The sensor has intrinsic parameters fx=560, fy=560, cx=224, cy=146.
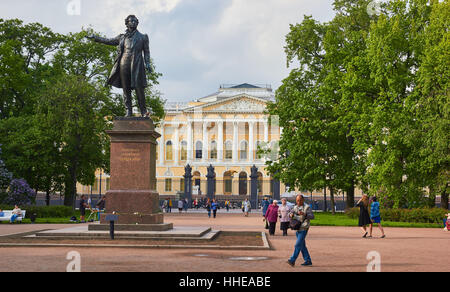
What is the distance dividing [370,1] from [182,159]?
54848 millimetres

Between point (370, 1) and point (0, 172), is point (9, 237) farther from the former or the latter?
point (370, 1)

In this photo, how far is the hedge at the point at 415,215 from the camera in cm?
2723

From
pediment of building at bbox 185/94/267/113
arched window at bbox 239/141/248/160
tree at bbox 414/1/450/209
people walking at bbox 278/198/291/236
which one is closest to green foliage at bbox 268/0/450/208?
tree at bbox 414/1/450/209

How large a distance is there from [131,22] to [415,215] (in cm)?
1789

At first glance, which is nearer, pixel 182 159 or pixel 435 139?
pixel 435 139

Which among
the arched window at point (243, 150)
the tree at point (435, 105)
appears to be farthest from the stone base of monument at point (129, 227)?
the arched window at point (243, 150)

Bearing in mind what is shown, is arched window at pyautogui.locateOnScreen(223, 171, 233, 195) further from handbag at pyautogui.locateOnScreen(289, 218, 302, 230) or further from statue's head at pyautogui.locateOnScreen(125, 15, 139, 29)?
handbag at pyautogui.locateOnScreen(289, 218, 302, 230)

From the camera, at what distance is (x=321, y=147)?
112ft

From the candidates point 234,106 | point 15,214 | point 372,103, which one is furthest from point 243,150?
point 15,214

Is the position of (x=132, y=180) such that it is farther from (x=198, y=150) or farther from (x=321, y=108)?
(x=198, y=150)

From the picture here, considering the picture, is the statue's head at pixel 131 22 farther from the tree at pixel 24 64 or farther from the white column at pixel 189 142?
the white column at pixel 189 142

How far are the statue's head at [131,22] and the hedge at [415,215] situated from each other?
57.9ft
